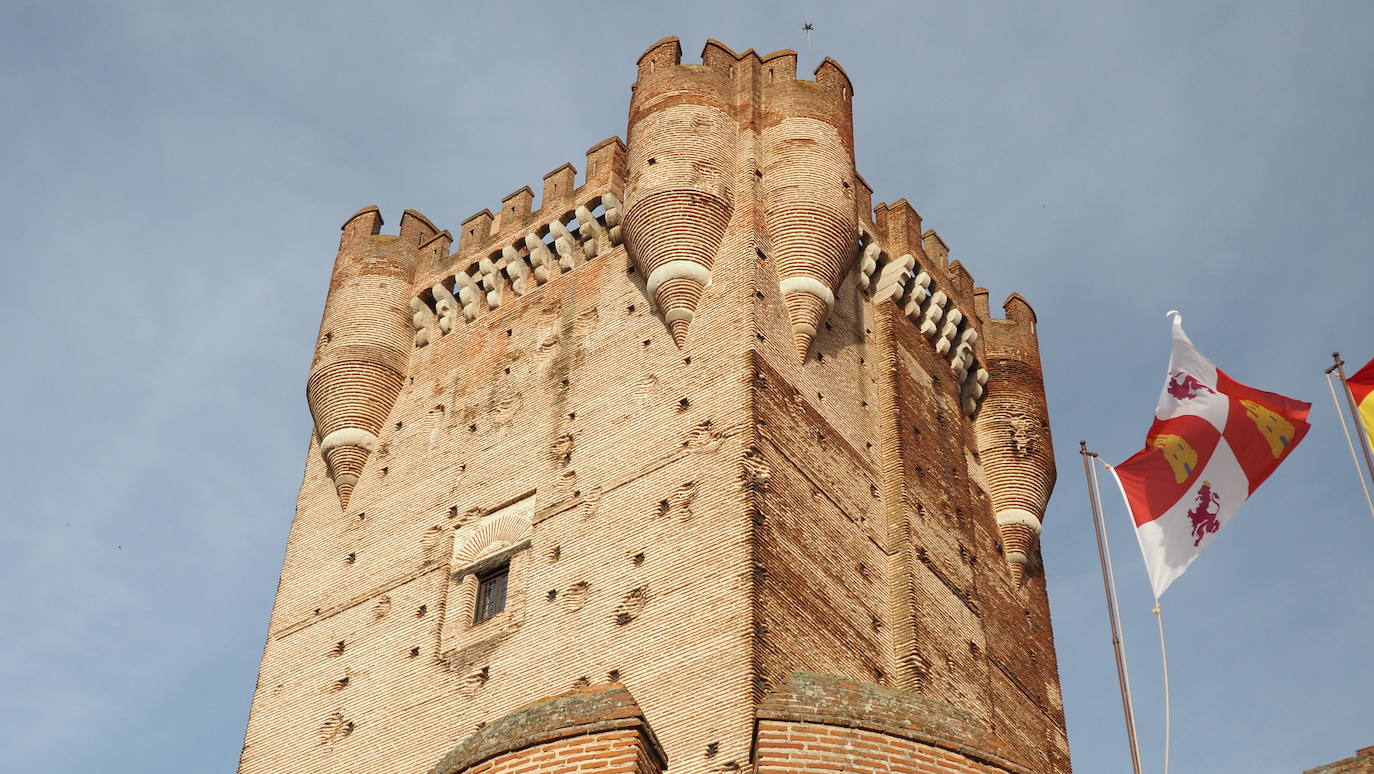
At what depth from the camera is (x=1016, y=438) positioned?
2577 cm

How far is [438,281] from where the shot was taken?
25844 mm

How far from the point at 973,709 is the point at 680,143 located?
7702 mm
